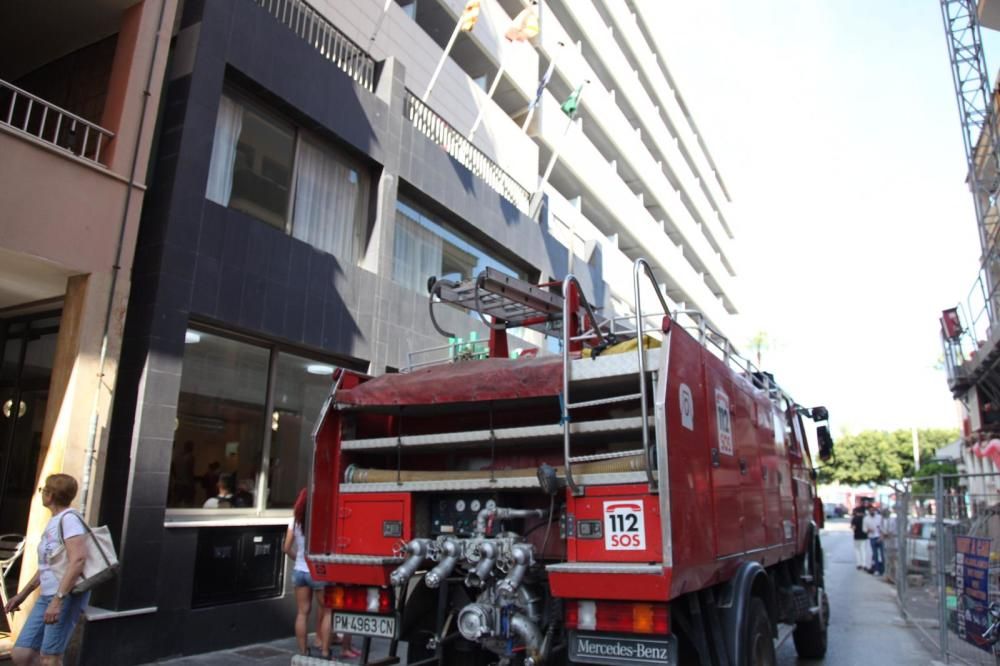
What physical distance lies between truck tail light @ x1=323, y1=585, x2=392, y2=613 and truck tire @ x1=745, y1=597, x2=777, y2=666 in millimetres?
2387

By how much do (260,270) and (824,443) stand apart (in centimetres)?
746

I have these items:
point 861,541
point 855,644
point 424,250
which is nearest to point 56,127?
point 424,250

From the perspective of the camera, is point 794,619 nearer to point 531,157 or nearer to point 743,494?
point 743,494

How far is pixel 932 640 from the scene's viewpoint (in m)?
9.11

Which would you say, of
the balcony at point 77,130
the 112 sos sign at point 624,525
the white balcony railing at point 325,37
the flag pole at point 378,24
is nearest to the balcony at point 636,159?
the flag pole at point 378,24

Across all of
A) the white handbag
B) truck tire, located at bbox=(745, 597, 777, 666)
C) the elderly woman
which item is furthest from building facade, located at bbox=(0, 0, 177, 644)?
truck tire, located at bbox=(745, 597, 777, 666)

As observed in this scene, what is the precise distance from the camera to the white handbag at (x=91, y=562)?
493 cm

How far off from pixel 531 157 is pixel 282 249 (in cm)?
1172

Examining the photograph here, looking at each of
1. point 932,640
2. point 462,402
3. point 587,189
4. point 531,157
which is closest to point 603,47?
point 587,189

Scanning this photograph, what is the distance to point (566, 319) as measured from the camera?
443 cm

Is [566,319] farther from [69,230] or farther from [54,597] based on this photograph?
[69,230]

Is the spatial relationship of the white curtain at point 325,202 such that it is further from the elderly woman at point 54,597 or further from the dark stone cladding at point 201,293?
the elderly woman at point 54,597

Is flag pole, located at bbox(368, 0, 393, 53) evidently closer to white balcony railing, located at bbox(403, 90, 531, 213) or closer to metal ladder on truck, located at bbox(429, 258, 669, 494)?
white balcony railing, located at bbox(403, 90, 531, 213)

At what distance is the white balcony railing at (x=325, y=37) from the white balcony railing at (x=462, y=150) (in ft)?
3.30
